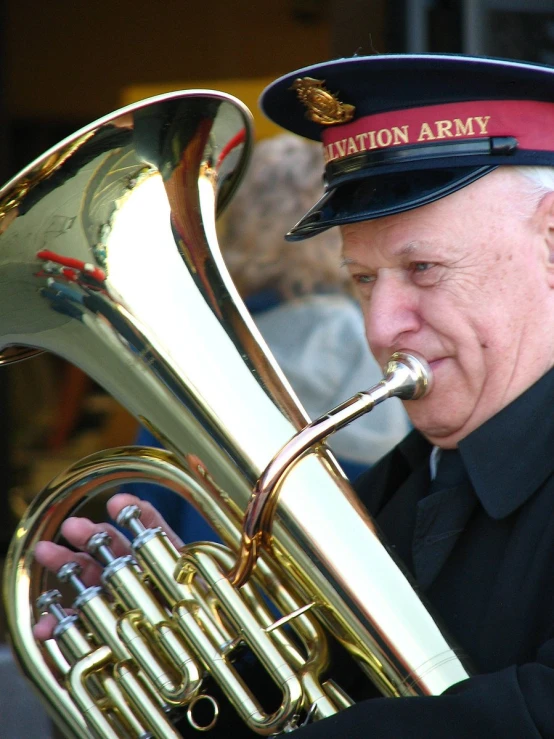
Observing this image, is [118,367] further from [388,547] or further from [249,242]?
[249,242]

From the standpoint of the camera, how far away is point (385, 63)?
1.44 m

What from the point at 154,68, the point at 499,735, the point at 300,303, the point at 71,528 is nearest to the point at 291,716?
the point at 499,735

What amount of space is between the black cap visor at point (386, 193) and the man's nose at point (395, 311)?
0.34 feet

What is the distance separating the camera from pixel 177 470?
1.55 meters

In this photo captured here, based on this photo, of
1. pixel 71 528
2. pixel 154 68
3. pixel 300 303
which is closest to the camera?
pixel 71 528

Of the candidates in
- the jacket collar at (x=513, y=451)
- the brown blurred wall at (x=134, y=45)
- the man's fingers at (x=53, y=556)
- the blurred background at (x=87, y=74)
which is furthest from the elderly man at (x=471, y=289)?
the brown blurred wall at (x=134, y=45)

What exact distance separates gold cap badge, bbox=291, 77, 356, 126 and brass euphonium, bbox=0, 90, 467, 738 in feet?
0.43

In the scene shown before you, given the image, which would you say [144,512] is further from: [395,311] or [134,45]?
[134,45]

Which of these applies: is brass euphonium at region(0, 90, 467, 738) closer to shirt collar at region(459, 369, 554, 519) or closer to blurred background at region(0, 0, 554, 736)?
shirt collar at region(459, 369, 554, 519)

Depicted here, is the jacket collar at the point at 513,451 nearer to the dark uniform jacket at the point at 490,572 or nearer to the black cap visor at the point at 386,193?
the dark uniform jacket at the point at 490,572

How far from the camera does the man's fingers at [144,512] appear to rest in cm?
165

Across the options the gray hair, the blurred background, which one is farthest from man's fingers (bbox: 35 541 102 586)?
the blurred background

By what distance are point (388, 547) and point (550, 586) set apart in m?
0.22

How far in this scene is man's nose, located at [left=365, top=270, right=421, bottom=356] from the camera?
59.7 inches
